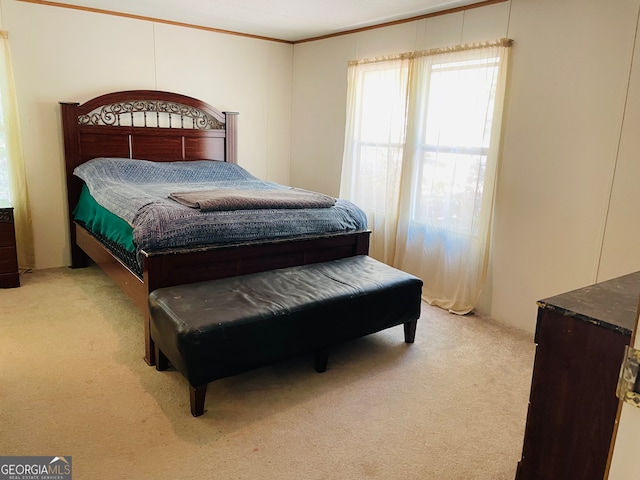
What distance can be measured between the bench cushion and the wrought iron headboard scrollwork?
95.4 inches

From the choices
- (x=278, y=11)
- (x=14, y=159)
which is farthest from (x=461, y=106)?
(x=14, y=159)

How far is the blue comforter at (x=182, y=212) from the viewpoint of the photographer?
253 cm

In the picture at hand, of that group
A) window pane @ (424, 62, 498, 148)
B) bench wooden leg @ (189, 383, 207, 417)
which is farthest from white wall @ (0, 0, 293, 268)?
bench wooden leg @ (189, 383, 207, 417)

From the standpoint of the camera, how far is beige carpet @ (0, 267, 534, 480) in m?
1.83

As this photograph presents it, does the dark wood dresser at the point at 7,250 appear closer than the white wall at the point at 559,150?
No

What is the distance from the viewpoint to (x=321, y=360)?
253 cm

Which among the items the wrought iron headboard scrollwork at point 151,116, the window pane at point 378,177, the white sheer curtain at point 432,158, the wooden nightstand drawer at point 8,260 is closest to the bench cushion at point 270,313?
the white sheer curtain at point 432,158

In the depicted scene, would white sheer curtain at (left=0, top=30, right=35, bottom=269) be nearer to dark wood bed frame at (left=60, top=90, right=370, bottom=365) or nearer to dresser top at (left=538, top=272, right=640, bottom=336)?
dark wood bed frame at (left=60, top=90, right=370, bottom=365)

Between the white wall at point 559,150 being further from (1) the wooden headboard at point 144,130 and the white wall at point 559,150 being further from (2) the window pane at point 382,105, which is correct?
(1) the wooden headboard at point 144,130

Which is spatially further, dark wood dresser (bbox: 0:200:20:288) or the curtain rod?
dark wood dresser (bbox: 0:200:20:288)

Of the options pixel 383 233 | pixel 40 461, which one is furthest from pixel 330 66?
pixel 40 461

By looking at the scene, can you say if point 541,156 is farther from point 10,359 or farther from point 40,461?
point 10,359

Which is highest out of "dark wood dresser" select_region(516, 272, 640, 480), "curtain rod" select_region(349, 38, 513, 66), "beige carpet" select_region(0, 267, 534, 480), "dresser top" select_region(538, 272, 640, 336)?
"curtain rod" select_region(349, 38, 513, 66)

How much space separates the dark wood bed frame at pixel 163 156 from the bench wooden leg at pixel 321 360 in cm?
67
